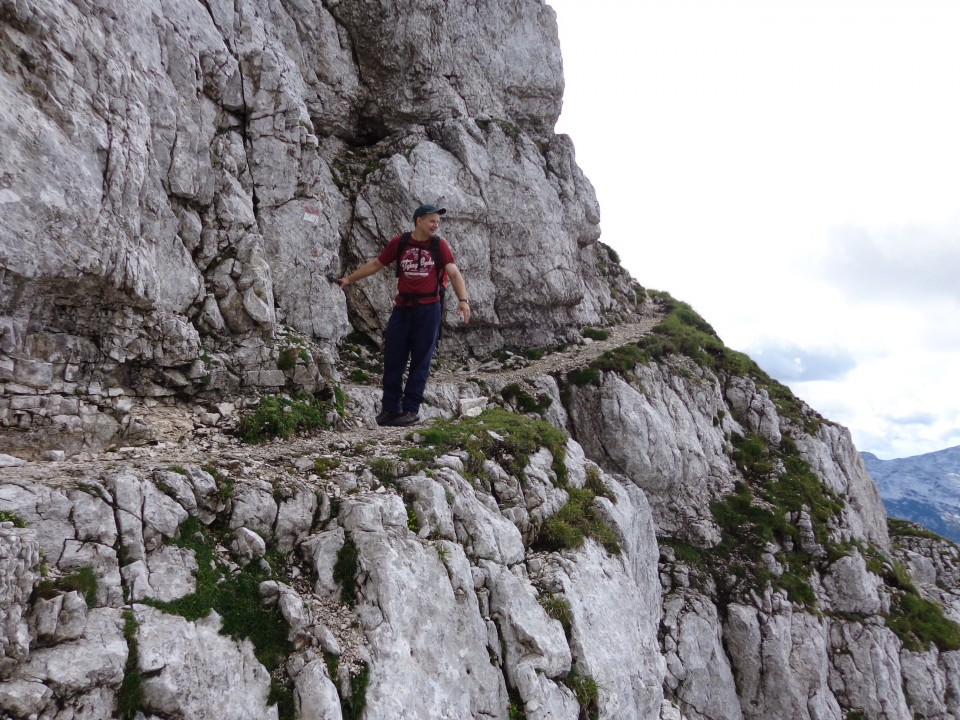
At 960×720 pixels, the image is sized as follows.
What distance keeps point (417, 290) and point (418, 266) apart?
56 cm

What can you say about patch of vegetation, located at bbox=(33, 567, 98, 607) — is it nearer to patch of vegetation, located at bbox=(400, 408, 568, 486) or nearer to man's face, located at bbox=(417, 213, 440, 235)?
patch of vegetation, located at bbox=(400, 408, 568, 486)

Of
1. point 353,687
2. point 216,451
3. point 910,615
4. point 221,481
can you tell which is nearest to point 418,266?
point 216,451

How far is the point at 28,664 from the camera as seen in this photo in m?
5.44

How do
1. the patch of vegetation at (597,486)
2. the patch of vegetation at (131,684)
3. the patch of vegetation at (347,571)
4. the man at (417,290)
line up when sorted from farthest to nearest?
the patch of vegetation at (597,486) → the man at (417,290) → the patch of vegetation at (347,571) → the patch of vegetation at (131,684)

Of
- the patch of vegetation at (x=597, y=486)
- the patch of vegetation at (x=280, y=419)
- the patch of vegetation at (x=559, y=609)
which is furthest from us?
the patch of vegetation at (x=597, y=486)

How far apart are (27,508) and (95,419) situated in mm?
4709

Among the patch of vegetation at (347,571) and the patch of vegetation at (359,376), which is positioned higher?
the patch of vegetation at (359,376)

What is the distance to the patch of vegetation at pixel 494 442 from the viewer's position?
11797mm

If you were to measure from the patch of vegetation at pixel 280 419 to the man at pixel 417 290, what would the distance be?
77.0 inches

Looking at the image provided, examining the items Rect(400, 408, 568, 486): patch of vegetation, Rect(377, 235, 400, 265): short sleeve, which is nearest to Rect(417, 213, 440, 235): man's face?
Rect(377, 235, 400, 265): short sleeve

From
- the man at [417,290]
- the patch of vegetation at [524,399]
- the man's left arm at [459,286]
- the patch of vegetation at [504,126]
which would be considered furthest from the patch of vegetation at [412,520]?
the patch of vegetation at [504,126]

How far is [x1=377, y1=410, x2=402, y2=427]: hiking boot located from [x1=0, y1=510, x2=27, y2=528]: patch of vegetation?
8229mm

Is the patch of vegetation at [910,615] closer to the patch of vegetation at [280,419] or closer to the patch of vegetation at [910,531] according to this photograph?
the patch of vegetation at [910,531]

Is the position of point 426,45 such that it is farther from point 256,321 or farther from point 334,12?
point 256,321
